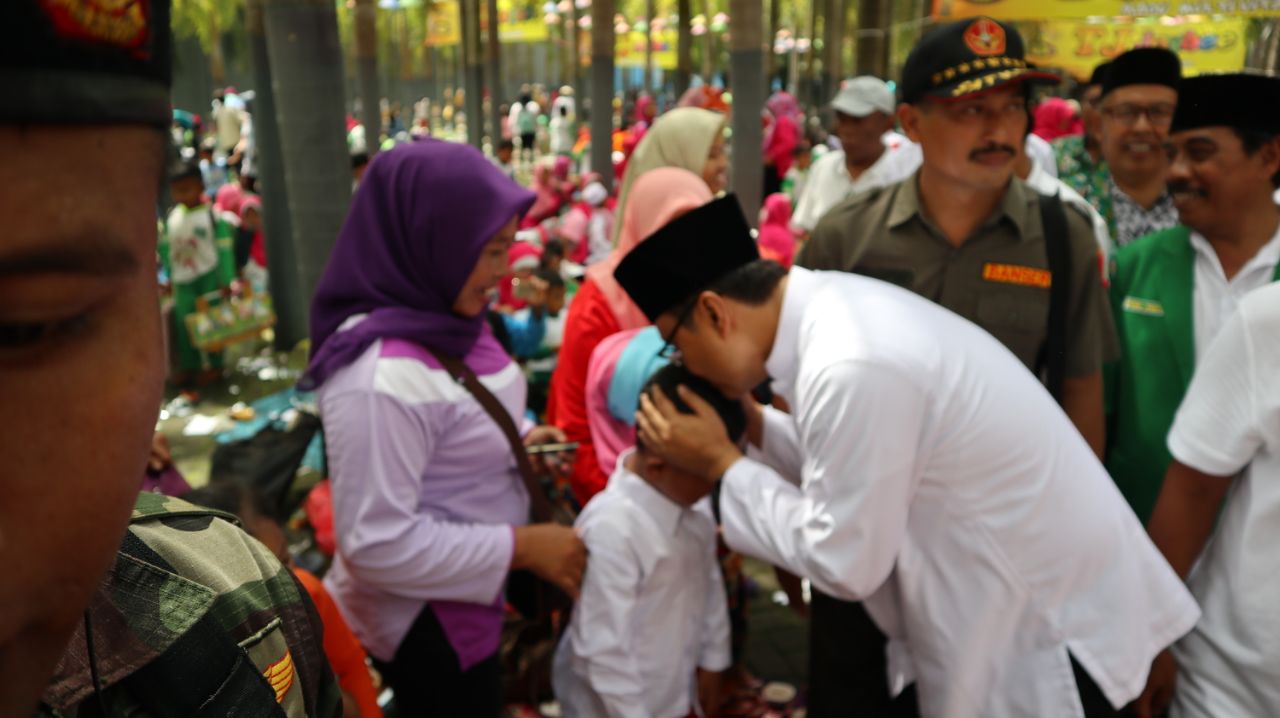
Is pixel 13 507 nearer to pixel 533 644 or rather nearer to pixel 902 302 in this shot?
pixel 902 302

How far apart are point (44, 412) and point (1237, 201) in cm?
316

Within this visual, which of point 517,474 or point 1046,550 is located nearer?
point 1046,550

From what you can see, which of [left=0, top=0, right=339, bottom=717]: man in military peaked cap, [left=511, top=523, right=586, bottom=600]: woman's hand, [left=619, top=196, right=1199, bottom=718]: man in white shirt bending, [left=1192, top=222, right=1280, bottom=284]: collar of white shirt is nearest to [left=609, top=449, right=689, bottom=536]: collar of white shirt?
[left=511, top=523, right=586, bottom=600]: woman's hand

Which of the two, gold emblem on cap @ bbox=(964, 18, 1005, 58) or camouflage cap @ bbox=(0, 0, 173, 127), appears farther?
gold emblem on cap @ bbox=(964, 18, 1005, 58)

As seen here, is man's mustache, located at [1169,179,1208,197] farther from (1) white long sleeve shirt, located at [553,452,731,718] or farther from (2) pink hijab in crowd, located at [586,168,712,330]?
(1) white long sleeve shirt, located at [553,452,731,718]

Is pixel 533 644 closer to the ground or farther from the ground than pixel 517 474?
closer to the ground

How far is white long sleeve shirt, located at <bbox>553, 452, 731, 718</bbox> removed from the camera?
250 centimetres

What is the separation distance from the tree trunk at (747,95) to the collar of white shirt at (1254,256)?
5579mm

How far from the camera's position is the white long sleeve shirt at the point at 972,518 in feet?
6.39

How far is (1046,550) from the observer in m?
1.99

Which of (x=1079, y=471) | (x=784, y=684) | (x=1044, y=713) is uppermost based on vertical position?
(x=1079, y=471)

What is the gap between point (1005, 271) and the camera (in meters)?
2.90

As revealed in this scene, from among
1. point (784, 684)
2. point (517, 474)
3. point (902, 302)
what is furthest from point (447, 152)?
point (784, 684)

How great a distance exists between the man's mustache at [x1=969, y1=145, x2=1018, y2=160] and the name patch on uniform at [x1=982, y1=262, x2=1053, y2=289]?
13.5 inches
